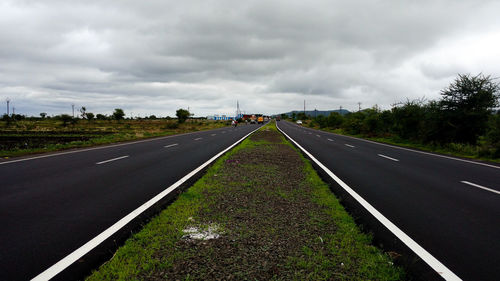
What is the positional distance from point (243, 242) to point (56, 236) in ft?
9.22

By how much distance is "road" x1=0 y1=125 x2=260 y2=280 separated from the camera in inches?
128

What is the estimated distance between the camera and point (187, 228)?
3.94m

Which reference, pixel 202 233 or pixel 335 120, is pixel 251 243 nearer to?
pixel 202 233

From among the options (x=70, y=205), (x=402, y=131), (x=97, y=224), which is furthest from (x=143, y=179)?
(x=402, y=131)

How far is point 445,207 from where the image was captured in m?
5.23

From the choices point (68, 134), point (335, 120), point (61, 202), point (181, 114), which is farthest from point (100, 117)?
point (61, 202)

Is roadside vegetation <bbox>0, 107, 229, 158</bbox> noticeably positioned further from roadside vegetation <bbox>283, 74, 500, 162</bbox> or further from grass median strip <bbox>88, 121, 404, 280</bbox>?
roadside vegetation <bbox>283, 74, 500, 162</bbox>

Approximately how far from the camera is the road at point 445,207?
331 cm

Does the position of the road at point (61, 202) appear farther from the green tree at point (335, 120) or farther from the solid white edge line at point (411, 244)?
the green tree at point (335, 120)

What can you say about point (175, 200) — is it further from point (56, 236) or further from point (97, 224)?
point (56, 236)

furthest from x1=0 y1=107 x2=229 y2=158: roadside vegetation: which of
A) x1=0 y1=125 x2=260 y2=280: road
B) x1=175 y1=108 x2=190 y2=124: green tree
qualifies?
x1=0 y1=125 x2=260 y2=280: road

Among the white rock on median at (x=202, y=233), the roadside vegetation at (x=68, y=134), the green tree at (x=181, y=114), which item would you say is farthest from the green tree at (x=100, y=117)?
the white rock on median at (x=202, y=233)

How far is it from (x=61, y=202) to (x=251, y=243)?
14.3ft

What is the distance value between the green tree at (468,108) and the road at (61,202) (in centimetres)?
1928
